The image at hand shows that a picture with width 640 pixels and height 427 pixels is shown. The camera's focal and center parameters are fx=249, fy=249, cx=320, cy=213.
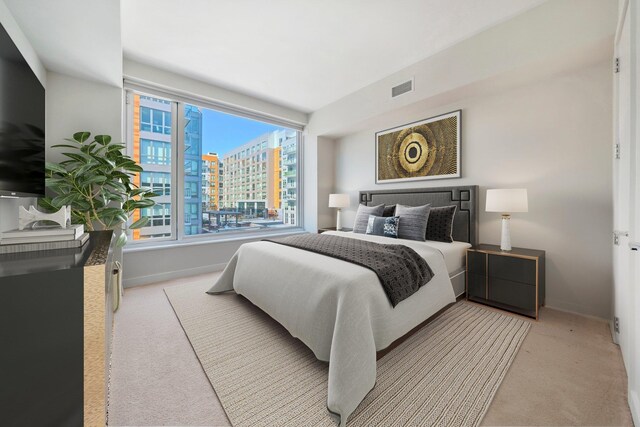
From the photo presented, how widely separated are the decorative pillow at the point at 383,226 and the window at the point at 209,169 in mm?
2077

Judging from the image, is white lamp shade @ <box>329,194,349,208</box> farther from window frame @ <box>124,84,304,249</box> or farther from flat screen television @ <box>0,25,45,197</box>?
flat screen television @ <box>0,25,45,197</box>

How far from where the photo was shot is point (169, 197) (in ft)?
11.5

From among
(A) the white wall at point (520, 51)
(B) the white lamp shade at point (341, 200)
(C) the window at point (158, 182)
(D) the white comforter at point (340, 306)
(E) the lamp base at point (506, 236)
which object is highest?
(A) the white wall at point (520, 51)

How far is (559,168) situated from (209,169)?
437 centimetres

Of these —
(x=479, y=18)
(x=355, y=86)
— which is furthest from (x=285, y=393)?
(x=355, y=86)

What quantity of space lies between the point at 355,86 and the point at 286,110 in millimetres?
1369

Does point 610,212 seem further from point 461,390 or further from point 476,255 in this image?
point 461,390

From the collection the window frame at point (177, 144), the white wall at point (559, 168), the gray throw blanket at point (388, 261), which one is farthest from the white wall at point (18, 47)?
the white wall at point (559, 168)

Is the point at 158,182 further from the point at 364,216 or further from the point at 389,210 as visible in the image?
the point at 389,210

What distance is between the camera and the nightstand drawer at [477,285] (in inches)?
98.8

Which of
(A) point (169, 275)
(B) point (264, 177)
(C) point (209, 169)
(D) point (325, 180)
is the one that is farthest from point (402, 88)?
(A) point (169, 275)

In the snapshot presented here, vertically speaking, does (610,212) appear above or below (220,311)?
above

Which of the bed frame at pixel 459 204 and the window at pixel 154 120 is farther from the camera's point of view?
the window at pixel 154 120

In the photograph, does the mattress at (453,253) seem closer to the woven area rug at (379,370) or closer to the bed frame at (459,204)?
the bed frame at (459,204)
